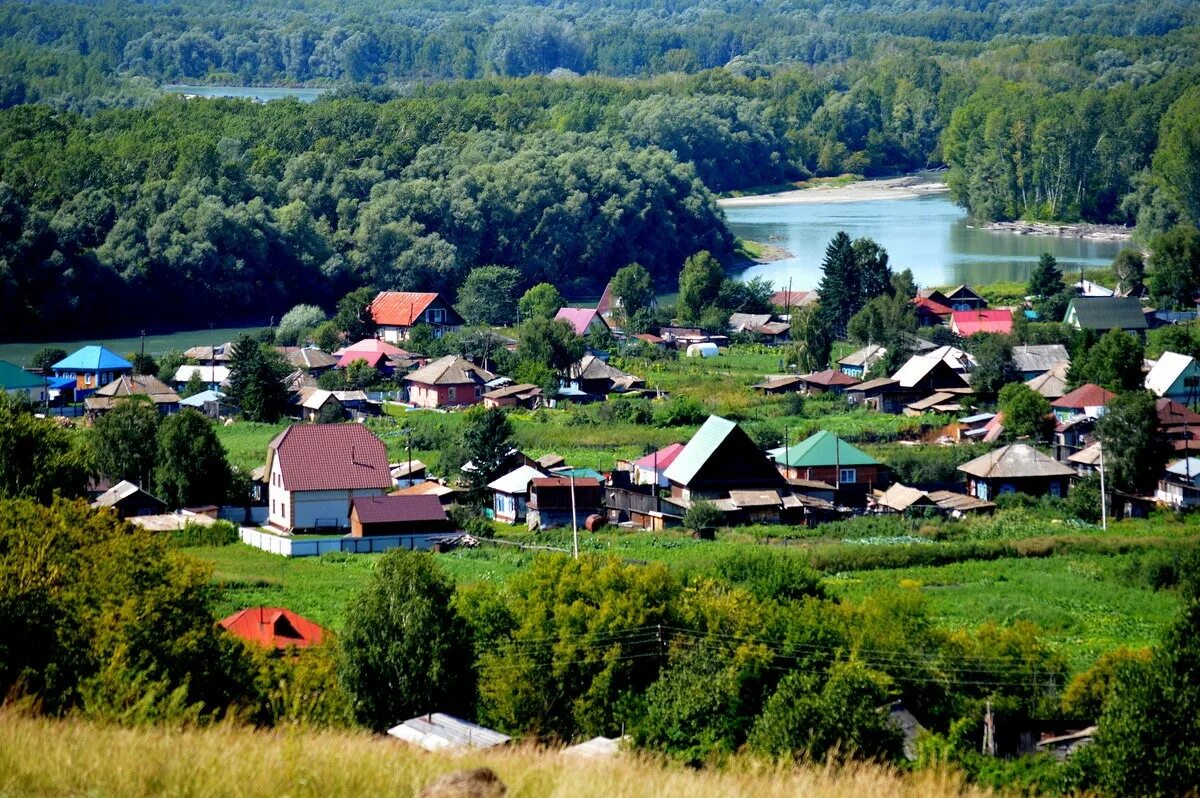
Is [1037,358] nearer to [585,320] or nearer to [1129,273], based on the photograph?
[585,320]

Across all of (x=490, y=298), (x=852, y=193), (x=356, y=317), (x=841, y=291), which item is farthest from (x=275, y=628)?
(x=852, y=193)

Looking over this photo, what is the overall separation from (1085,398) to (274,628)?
40.8ft

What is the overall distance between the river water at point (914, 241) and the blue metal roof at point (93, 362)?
13927 millimetres

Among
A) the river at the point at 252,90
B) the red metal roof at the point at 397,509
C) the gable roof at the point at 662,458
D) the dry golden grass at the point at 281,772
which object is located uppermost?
the river at the point at 252,90

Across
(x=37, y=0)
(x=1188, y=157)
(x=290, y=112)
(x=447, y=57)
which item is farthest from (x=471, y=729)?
(x=37, y=0)

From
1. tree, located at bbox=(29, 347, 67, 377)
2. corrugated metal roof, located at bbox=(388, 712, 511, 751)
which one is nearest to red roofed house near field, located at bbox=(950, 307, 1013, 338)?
tree, located at bbox=(29, 347, 67, 377)

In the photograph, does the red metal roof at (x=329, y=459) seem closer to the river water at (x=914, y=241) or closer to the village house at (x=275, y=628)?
the village house at (x=275, y=628)

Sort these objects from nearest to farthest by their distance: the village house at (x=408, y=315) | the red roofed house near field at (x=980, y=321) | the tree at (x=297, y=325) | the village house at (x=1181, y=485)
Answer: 1. the village house at (x=1181, y=485)
2. the red roofed house near field at (x=980, y=321)
3. the tree at (x=297, y=325)
4. the village house at (x=408, y=315)

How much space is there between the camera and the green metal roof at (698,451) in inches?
663

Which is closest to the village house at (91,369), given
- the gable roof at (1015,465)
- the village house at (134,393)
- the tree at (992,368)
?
the village house at (134,393)

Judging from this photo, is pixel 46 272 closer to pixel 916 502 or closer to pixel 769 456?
pixel 769 456

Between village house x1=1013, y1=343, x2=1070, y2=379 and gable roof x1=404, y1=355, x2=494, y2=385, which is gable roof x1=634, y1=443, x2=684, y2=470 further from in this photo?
village house x1=1013, y1=343, x2=1070, y2=379

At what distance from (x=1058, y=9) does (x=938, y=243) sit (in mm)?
74351

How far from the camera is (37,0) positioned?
347ft
